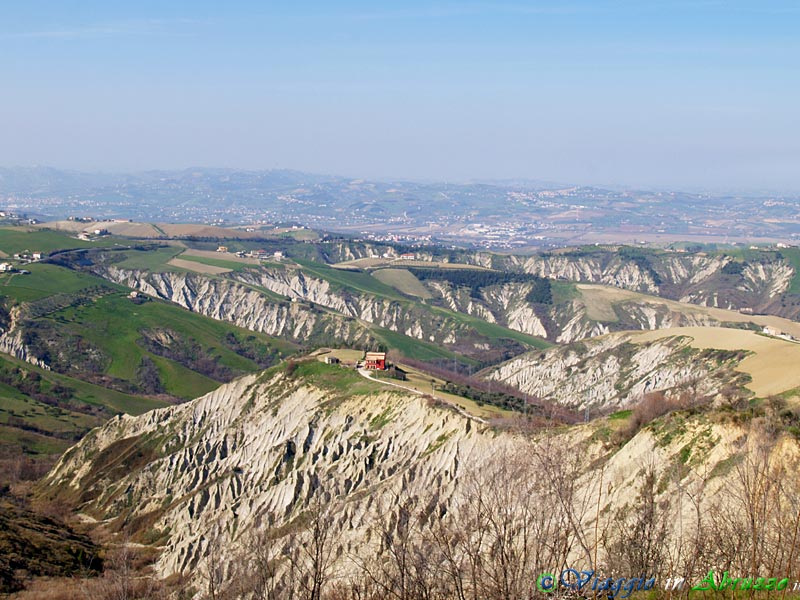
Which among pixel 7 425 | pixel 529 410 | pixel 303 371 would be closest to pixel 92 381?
pixel 7 425

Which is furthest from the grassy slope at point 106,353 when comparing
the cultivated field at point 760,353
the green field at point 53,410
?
the cultivated field at point 760,353

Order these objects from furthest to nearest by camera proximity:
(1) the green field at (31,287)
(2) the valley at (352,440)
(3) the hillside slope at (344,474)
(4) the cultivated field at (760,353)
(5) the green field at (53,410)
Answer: (1) the green field at (31,287) → (5) the green field at (53,410) → (4) the cultivated field at (760,353) → (2) the valley at (352,440) → (3) the hillside slope at (344,474)

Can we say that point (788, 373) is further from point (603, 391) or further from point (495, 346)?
point (495, 346)

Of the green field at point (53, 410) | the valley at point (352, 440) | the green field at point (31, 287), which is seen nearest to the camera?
the valley at point (352, 440)

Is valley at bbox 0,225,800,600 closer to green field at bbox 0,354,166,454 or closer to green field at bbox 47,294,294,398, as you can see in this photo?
green field at bbox 0,354,166,454

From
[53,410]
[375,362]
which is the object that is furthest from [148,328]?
[375,362]

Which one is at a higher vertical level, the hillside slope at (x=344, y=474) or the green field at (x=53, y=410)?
the hillside slope at (x=344, y=474)

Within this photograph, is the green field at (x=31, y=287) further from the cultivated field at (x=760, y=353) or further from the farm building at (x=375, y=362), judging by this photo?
the cultivated field at (x=760, y=353)

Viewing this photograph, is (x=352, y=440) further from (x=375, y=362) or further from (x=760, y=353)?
(x=760, y=353)
